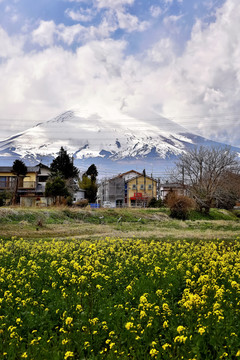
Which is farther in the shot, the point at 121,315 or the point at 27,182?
the point at 27,182

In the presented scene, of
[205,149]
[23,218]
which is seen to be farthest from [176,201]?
[23,218]

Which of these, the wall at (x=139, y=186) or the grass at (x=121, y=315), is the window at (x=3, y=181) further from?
the grass at (x=121, y=315)

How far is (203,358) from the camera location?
18.1ft

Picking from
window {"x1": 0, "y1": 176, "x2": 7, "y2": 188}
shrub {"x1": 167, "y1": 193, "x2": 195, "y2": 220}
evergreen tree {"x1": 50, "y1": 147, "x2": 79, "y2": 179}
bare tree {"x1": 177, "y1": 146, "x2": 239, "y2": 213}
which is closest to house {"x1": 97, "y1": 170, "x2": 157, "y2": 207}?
window {"x1": 0, "y1": 176, "x2": 7, "y2": 188}

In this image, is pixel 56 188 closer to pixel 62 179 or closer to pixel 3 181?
pixel 62 179

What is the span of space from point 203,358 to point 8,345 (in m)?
3.02

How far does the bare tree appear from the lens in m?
59.3

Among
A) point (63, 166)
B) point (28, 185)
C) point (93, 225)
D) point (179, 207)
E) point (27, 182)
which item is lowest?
point (93, 225)

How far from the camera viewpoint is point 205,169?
6312 centimetres

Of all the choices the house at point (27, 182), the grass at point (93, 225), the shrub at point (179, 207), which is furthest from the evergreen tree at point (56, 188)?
the house at point (27, 182)

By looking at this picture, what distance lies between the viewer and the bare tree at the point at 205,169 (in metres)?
59.3

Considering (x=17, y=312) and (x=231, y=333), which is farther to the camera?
(x=17, y=312)

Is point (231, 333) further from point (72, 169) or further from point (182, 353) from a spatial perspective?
point (72, 169)

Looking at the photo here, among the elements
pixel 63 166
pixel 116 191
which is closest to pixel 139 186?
pixel 116 191
